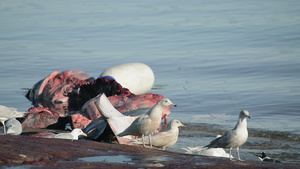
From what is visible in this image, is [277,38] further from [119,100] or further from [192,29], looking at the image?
[119,100]

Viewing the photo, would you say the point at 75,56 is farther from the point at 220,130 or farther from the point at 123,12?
the point at 123,12

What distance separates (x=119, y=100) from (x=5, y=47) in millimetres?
11809

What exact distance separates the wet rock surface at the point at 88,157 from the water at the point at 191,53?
7.02ft

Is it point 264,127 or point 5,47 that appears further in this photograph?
point 5,47

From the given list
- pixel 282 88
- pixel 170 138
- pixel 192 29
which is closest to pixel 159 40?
pixel 192 29

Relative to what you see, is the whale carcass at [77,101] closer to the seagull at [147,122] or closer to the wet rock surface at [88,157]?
the seagull at [147,122]

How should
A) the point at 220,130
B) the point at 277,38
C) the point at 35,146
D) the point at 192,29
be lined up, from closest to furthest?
→ 1. the point at 35,146
2. the point at 220,130
3. the point at 277,38
4. the point at 192,29

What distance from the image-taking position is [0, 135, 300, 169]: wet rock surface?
228 inches

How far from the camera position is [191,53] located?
62.5 ft

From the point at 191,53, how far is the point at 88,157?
43.1ft

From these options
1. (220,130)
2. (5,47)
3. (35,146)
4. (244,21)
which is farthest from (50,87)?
(244,21)

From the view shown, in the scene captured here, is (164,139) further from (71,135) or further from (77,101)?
(77,101)

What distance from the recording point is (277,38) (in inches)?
824

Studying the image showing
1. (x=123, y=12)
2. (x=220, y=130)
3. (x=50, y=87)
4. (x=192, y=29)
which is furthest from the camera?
(x=123, y=12)
